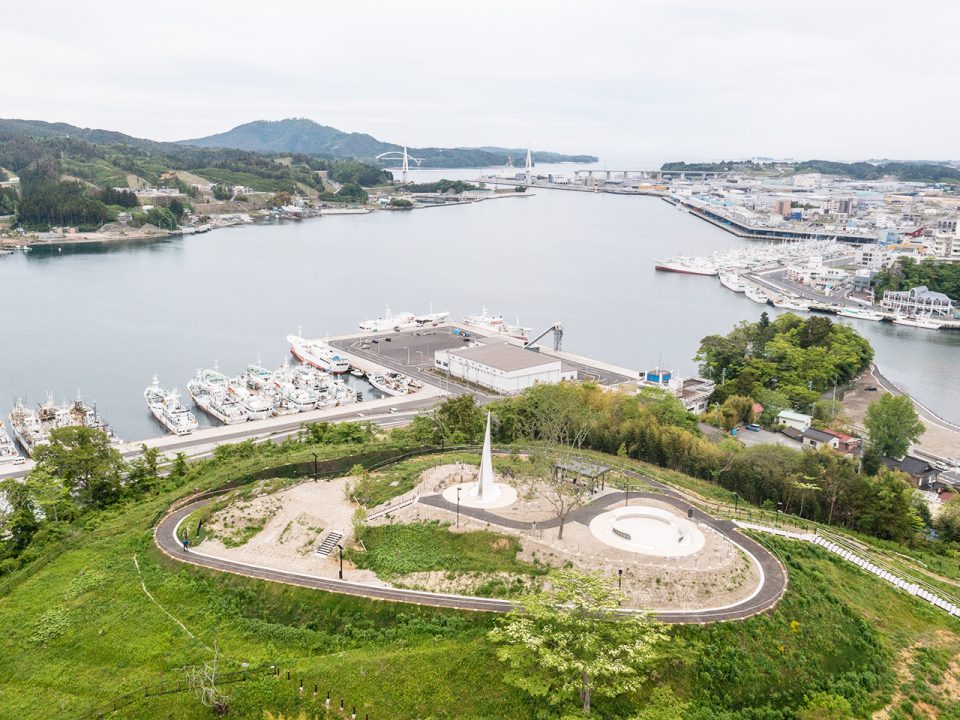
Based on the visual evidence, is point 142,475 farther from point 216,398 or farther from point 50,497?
point 216,398

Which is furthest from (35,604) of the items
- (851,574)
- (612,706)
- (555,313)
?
(555,313)

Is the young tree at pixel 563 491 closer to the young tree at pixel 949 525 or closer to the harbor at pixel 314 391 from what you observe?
the young tree at pixel 949 525

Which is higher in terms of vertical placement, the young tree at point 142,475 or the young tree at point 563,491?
the young tree at point 563,491

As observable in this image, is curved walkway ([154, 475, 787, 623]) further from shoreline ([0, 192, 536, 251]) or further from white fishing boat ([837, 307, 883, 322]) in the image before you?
shoreline ([0, 192, 536, 251])

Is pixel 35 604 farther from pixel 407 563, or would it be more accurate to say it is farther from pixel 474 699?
pixel 474 699

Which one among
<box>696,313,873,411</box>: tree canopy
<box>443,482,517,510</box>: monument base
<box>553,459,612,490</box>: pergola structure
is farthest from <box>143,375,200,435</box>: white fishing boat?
<box>696,313,873,411</box>: tree canopy


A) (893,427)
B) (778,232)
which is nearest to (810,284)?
(778,232)

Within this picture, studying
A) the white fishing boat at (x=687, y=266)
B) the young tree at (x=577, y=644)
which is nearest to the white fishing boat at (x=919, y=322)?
the white fishing boat at (x=687, y=266)
